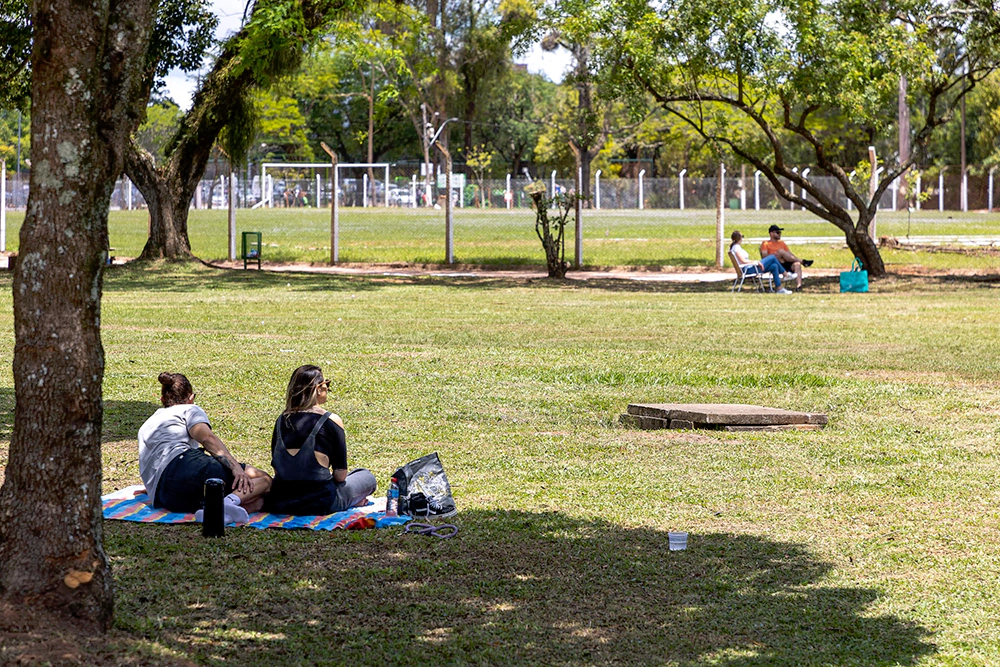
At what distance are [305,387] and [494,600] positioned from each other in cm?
176

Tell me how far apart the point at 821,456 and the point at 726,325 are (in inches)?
310

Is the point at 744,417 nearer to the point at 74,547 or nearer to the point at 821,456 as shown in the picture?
the point at 821,456

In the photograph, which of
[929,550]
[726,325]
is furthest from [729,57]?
[929,550]

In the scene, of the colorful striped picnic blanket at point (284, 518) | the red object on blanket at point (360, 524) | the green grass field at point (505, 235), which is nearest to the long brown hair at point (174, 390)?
the colorful striped picnic blanket at point (284, 518)

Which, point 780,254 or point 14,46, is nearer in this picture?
point 780,254

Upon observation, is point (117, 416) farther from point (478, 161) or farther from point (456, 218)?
point (478, 161)

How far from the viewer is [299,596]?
218 inches

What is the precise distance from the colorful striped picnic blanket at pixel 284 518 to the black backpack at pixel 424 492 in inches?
3.1

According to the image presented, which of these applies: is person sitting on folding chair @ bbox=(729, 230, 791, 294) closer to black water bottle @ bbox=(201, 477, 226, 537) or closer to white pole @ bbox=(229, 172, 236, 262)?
white pole @ bbox=(229, 172, 236, 262)

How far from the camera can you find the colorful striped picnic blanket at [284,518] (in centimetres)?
667

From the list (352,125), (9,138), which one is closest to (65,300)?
(352,125)

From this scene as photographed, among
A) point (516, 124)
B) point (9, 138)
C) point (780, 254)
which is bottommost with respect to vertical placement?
point (780, 254)

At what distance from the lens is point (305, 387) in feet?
22.2

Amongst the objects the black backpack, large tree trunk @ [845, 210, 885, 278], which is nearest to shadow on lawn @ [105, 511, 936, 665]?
the black backpack
